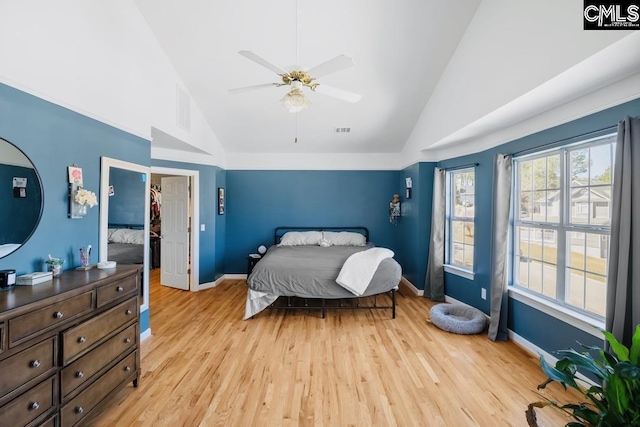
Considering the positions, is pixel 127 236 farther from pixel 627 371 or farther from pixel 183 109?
pixel 627 371

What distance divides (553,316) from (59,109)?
4592 mm

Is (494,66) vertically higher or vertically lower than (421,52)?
lower

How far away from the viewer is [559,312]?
259 cm

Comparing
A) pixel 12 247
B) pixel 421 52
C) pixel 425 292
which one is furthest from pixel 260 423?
pixel 421 52

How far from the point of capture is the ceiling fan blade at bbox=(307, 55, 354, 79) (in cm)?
208

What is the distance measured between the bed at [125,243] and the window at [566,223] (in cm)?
430

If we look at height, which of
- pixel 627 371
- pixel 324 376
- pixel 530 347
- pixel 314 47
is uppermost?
pixel 314 47

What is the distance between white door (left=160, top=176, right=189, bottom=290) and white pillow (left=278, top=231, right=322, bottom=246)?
5.67 feet

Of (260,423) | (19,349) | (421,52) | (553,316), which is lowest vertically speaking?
(260,423)

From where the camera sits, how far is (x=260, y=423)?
197 cm

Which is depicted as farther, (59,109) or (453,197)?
(453,197)

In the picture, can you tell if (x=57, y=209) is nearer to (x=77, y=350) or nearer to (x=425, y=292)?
(x=77, y=350)

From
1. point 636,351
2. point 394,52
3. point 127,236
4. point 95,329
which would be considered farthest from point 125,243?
point 636,351

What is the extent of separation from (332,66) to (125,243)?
265cm
